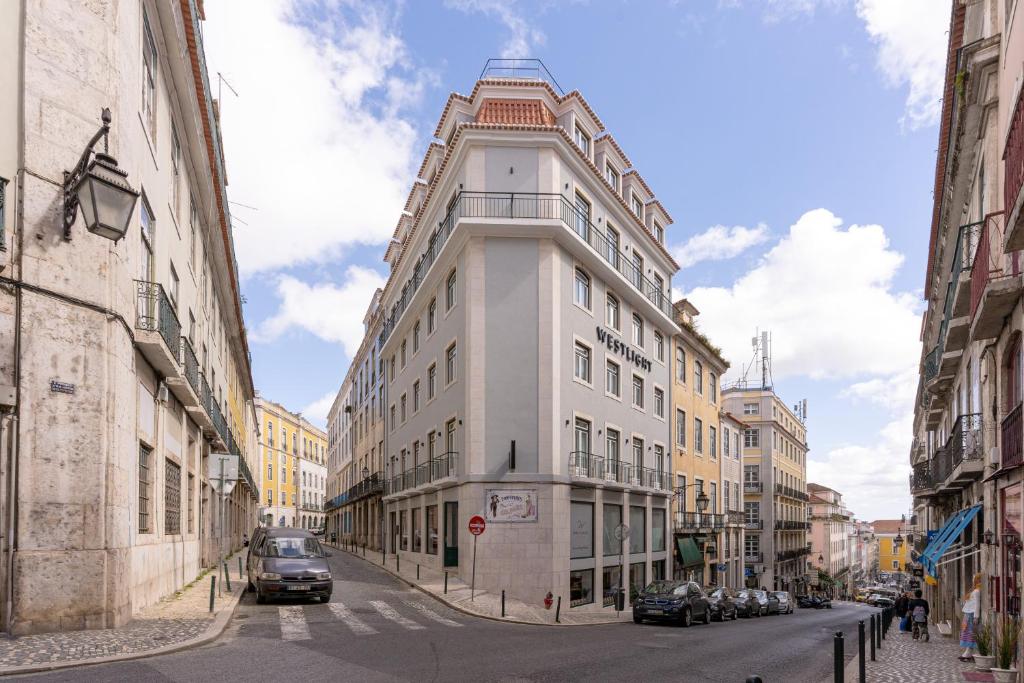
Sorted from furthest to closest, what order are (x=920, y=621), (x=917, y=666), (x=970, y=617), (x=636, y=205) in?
(x=636, y=205) < (x=920, y=621) < (x=970, y=617) < (x=917, y=666)

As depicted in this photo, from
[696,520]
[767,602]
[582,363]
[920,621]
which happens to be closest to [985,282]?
[920,621]

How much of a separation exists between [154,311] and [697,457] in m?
31.8

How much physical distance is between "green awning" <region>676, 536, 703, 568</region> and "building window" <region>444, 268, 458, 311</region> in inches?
655

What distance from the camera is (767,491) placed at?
6169cm

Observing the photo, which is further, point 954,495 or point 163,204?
point 954,495

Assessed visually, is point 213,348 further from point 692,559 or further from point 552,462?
point 692,559

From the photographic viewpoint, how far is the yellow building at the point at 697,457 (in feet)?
124

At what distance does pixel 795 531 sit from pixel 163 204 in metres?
65.2

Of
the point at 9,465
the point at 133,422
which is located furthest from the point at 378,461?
the point at 9,465

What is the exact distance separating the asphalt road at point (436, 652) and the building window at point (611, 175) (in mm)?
17892

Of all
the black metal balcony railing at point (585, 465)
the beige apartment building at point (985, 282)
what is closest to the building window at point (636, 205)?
the black metal balcony railing at point (585, 465)

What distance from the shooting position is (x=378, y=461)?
1727 inches

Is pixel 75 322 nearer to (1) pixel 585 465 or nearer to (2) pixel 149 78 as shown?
(2) pixel 149 78

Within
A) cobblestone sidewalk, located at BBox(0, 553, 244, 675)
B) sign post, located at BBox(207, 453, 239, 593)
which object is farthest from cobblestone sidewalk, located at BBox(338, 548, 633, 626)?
cobblestone sidewalk, located at BBox(0, 553, 244, 675)
